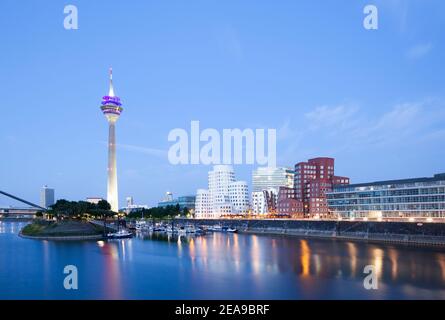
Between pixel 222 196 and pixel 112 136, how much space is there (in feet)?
148

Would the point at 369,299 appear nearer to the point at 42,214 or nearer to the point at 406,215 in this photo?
the point at 406,215

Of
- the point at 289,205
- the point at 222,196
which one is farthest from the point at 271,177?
the point at 289,205

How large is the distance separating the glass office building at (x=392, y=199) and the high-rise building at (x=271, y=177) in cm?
6247

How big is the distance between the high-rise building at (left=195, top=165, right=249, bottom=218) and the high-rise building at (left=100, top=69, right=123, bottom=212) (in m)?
28.7

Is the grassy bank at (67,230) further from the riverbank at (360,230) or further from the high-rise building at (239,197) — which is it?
the high-rise building at (239,197)

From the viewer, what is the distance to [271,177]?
474 ft

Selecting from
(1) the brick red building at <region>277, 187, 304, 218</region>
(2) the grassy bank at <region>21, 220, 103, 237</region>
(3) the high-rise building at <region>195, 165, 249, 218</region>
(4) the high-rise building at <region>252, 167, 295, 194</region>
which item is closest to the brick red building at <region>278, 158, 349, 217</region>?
(1) the brick red building at <region>277, 187, 304, 218</region>

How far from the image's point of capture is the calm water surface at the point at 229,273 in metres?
24.7

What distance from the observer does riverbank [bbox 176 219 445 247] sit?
1870 inches

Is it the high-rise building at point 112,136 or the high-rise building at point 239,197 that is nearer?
the high-rise building at point 239,197

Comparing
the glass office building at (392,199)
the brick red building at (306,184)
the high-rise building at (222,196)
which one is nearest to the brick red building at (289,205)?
the brick red building at (306,184)

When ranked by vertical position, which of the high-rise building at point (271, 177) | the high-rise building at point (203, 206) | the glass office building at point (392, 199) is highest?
the high-rise building at point (271, 177)
